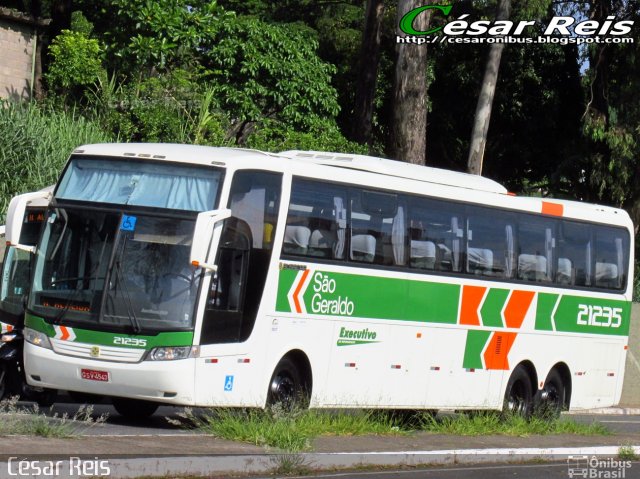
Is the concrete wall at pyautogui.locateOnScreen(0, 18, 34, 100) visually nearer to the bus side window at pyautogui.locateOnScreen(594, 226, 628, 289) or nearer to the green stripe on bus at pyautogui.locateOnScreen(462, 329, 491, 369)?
the bus side window at pyautogui.locateOnScreen(594, 226, 628, 289)

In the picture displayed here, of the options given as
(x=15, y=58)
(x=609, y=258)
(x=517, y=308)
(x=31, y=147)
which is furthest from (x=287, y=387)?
(x=15, y=58)

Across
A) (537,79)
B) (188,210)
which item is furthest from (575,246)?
(537,79)

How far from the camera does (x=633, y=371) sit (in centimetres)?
2839

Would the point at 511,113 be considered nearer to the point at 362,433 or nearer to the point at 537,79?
the point at 537,79

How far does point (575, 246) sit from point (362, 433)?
686cm

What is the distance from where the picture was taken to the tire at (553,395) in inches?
732

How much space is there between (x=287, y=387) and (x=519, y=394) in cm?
559

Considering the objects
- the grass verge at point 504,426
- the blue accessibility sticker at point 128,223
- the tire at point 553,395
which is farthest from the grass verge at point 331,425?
the blue accessibility sticker at point 128,223

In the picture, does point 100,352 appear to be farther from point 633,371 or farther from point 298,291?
point 633,371

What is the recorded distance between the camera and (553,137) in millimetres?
38750

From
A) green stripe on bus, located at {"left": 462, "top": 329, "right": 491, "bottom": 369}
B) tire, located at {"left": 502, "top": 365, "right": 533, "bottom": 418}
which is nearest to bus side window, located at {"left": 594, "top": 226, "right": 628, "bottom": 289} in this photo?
tire, located at {"left": 502, "top": 365, "right": 533, "bottom": 418}

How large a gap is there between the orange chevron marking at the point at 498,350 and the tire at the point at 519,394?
1.24 feet

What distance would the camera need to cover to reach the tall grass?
23422 mm

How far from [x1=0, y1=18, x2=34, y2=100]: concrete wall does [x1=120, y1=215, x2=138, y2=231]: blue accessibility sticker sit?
16622 mm
